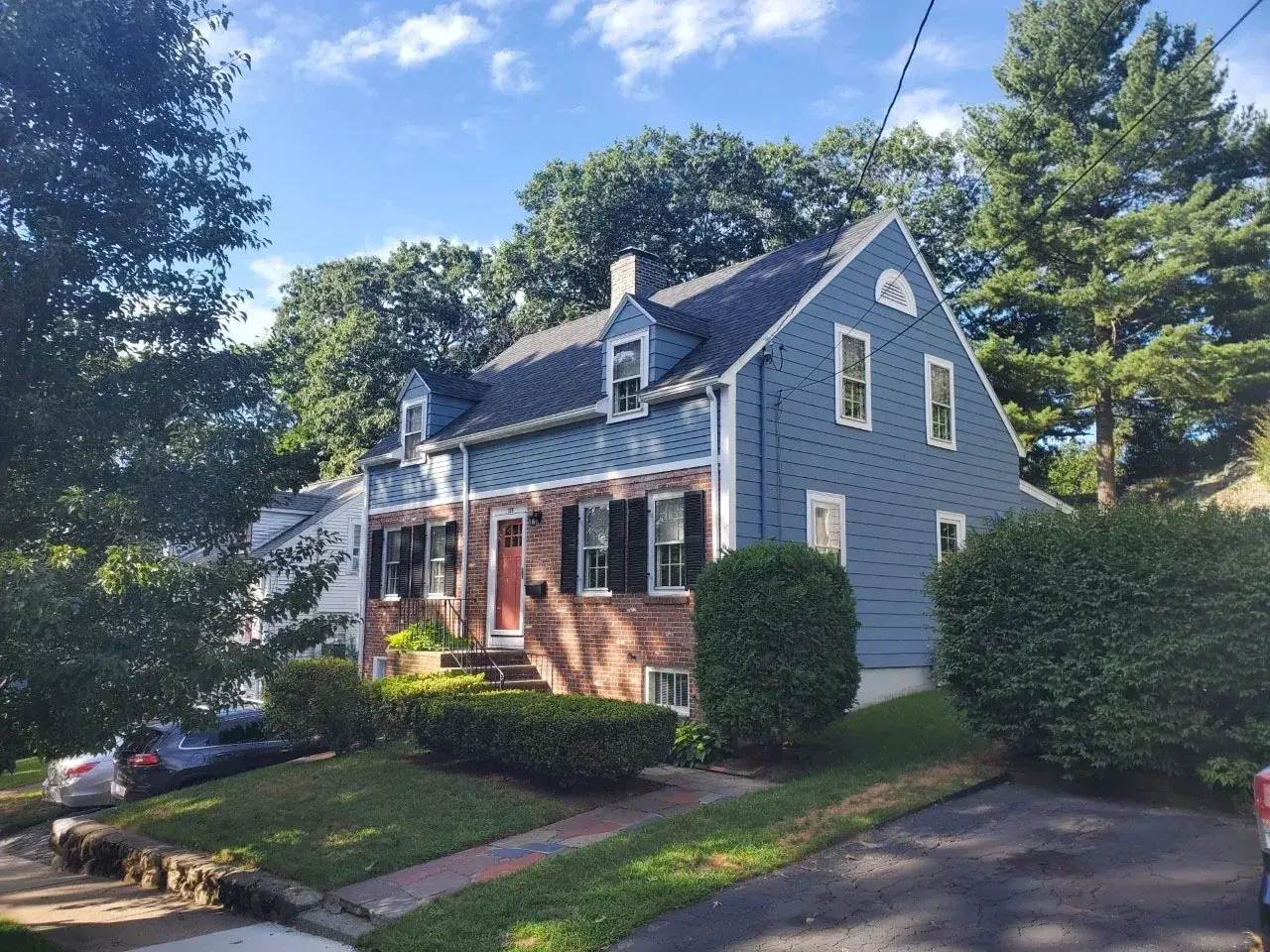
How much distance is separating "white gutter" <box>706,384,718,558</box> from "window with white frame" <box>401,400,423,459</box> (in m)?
7.81

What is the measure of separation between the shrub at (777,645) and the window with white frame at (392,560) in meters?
10.0

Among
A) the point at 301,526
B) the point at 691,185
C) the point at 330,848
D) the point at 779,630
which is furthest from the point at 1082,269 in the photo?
the point at 330,848

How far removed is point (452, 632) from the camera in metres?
17.2

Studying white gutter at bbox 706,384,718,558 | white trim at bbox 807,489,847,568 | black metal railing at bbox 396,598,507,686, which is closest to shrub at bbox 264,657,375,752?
black metal railing at bbox 396,598,507,686

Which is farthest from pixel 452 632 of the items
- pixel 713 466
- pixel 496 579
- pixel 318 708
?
pixel 713 466

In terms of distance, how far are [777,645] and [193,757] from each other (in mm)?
8315

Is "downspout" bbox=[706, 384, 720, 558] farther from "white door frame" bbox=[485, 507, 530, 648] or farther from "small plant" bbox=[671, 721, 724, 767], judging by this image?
"white door frame" bbox=[485, 507, 530, 648]

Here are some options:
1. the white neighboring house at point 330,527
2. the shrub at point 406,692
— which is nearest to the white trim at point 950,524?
the shrub at point 406,692

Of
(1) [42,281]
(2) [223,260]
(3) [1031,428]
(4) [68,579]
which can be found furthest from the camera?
(3) [1031,428]

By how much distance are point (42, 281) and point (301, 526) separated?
2108cm

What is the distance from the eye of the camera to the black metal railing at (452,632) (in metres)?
15.5

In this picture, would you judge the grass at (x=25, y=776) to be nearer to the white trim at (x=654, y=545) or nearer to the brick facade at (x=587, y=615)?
the brick facade at (x=587, y=615)

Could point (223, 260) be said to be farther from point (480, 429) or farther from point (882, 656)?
point (882, 656)

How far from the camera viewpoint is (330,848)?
906 centimetres
